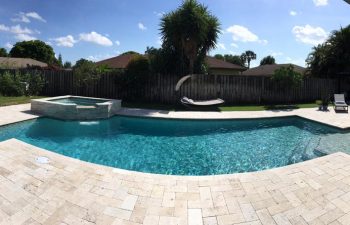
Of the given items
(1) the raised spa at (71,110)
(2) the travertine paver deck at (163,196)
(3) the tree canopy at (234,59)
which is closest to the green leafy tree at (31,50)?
(3) the tree canopy at (234,59)

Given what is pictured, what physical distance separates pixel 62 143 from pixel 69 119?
10.9 ft

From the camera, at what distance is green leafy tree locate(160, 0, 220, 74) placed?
45.7ft

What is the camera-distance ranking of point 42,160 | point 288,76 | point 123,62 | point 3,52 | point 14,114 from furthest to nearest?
1. point 3,52
2. point 123,62
3. point 288,76
4. point 14,114
5. point 42,160

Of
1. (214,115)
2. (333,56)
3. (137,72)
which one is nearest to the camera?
(214,115)

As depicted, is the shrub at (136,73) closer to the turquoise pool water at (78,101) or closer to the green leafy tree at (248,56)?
the turquoise pool water at (78,101)

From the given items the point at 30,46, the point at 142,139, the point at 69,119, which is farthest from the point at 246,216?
the point at 30,46

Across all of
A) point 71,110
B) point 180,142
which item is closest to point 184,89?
point 71,110

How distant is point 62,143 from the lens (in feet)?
24.4

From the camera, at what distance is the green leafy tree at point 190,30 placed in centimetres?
1394

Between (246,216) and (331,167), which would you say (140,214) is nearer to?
(246,216)

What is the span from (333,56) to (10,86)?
2309 centimetres

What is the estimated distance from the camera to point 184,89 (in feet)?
48.4

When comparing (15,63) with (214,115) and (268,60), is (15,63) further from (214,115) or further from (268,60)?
(268,60)

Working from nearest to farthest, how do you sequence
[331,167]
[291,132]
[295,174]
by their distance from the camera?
[295,174] < [331,167] < [291,132]
